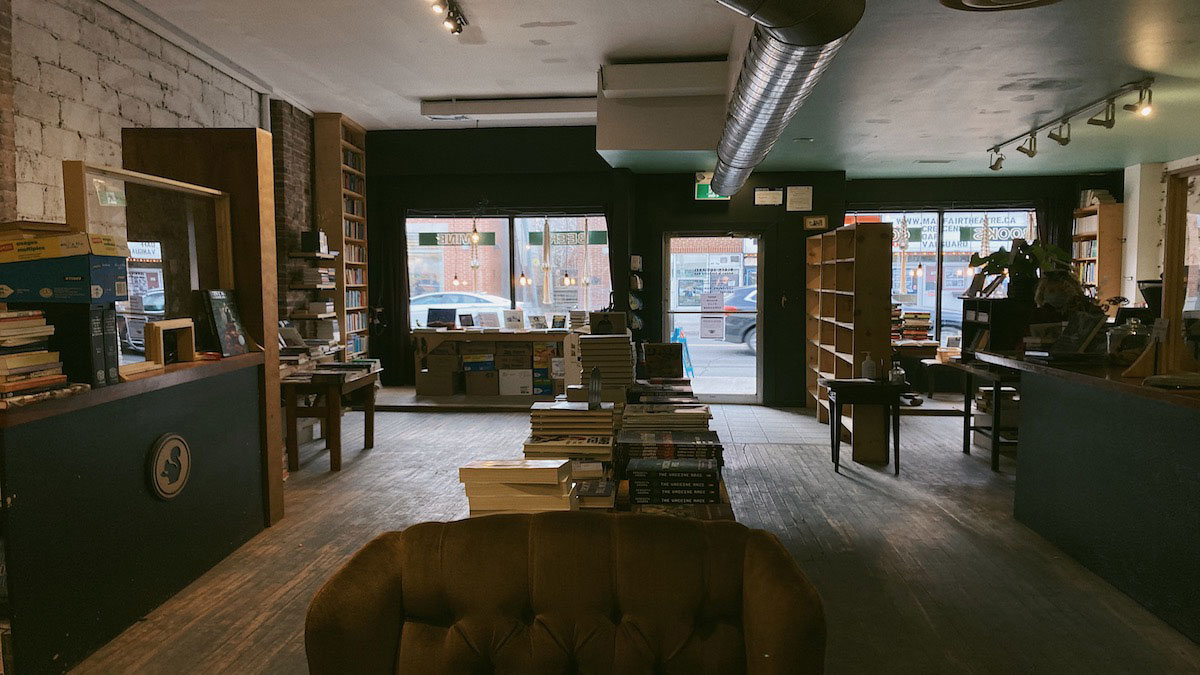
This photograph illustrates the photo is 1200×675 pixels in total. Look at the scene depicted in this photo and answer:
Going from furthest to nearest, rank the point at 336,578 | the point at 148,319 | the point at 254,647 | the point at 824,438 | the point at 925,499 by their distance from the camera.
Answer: the point at 824,438 → the point at 925,499 → the point at 148,319 → the point at 254,647 → the point at 336,578

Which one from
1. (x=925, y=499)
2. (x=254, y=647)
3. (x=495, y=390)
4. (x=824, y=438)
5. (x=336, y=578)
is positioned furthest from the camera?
(x=495, y=390)

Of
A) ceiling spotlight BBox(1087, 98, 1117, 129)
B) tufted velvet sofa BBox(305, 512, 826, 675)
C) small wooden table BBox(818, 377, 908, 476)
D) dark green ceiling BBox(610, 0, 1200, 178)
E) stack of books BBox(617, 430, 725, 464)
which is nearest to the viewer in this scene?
tufted velvet sofa BBox(305, 512, 826, 675)

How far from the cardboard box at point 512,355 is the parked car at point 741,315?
2709 mm

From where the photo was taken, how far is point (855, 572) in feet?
12.7

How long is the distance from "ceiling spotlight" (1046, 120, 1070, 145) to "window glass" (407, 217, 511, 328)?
6724 millimetres

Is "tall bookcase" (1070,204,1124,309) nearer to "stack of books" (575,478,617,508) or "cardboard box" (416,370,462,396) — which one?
"cardboard box" (416,370,462,396)

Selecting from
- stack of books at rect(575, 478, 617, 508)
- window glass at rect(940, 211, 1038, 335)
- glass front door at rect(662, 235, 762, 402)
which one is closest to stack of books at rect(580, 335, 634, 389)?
stack of books at rect(575, 478, 617, 508)

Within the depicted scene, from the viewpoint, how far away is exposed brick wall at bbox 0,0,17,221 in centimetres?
444

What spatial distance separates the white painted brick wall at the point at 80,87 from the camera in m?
4.79

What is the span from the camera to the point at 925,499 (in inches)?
204

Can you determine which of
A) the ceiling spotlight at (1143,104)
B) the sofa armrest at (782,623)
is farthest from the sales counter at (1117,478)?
the sofa armrest at (782,623)

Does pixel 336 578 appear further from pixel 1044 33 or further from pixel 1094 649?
pixel 1044 33

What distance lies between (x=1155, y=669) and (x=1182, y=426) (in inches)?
40.3

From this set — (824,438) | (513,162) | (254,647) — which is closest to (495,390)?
(513,162)
